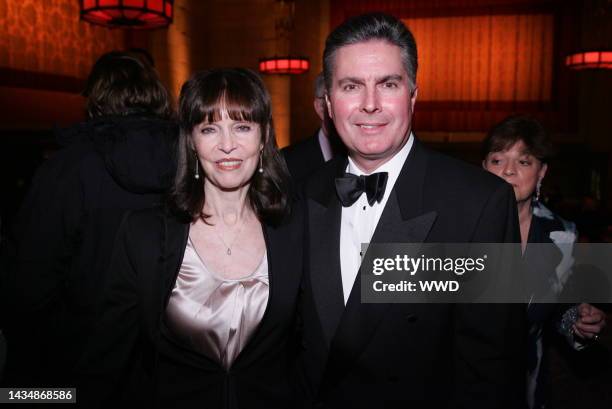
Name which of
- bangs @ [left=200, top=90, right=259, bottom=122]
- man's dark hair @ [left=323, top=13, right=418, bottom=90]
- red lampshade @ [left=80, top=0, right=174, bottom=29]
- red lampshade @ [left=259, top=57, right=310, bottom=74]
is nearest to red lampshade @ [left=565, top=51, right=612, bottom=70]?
red lampshade @ [left=259, top=57, right=310, bottom=74]

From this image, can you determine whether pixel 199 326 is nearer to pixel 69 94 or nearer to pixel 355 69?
pixel 355 69

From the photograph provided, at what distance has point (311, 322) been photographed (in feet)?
5.10

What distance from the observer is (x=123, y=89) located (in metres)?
2.12

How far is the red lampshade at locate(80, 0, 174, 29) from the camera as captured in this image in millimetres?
4391

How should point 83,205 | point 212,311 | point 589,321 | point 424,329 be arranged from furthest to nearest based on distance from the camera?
1. point 83,205
2. point 589,321
3. point 212,311
4. point 424,329

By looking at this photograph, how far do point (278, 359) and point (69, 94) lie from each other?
22.1 ft

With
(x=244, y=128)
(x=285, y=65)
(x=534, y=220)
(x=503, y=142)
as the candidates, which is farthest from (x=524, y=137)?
(x=285, y=65)

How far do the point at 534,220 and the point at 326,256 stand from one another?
102 centimetres

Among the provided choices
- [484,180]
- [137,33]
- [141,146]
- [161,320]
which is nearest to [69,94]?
[137,33]

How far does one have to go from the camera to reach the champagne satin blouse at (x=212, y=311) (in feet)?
5.41

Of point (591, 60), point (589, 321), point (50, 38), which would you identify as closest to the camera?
point (589, 321)

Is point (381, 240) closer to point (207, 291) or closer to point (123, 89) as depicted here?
point (207, 291)

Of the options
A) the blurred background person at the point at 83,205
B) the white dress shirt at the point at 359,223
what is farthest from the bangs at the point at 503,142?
the blurred background person at the point at 83,205

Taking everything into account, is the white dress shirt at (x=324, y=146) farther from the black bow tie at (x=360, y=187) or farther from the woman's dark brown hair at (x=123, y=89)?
the black bow tie at (x=360, y=187)
